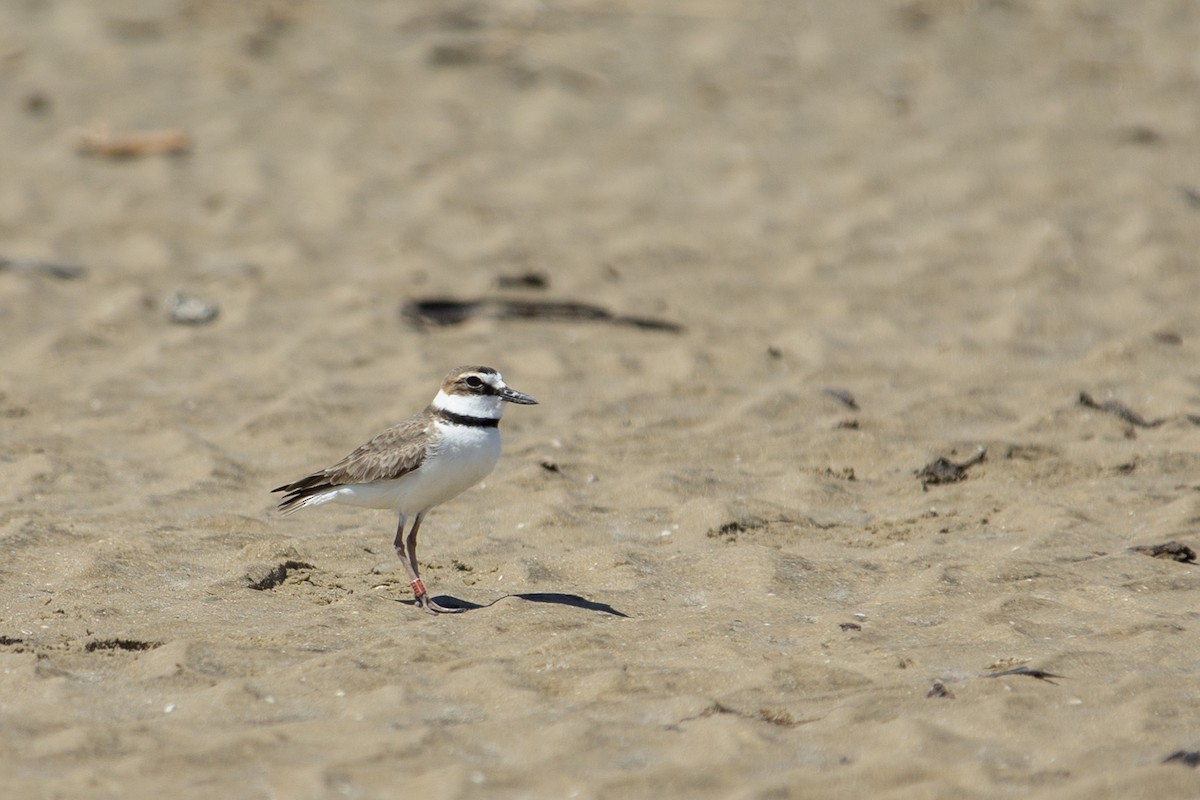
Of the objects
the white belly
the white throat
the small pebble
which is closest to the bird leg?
the white belly

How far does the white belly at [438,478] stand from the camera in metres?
7.20

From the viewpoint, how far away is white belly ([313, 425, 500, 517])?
283 inches

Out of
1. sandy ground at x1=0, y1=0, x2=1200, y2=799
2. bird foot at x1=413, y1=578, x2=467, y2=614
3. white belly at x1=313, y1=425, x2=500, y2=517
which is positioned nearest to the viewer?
sandy ground at x1=0, y1=0, x2=1200, y2=799

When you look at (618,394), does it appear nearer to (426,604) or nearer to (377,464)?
(377,464)

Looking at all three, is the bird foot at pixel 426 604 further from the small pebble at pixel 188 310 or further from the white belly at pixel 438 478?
the small pebble at pixel 188 310

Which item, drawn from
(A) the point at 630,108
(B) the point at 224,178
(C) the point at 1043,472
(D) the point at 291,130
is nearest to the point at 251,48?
(D) the point at 291,130

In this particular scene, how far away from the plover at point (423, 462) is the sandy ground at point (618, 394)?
38 cm

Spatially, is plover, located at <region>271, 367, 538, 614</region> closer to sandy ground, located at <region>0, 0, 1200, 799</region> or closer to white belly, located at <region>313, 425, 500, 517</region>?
white belly, located at <region>313, 425, 500, 517</region>

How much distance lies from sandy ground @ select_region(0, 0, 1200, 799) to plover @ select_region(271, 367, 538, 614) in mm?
378

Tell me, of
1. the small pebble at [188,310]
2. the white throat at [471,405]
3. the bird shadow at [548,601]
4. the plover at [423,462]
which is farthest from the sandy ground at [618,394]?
the white throat at [471,405]

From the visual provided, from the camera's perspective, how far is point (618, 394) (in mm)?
9945

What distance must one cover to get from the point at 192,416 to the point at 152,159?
18.3ft

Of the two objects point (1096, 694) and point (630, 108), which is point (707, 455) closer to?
point (1096, 694)

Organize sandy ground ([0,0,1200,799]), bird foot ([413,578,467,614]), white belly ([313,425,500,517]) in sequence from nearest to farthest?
sandy ground ([0,0,1200,799])
bird foot ([413,578,467,614])
white belly ([313,425,500,517])
